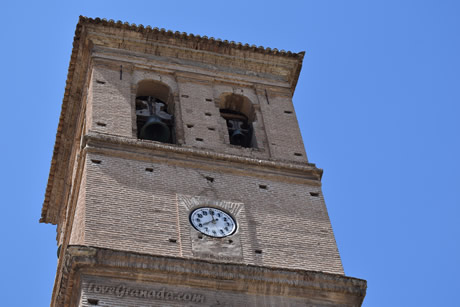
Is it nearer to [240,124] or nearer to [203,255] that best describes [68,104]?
[240,124]

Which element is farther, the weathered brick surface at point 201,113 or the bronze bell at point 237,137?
the bronze bell at point 237,137

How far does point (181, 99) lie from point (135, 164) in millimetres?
3137

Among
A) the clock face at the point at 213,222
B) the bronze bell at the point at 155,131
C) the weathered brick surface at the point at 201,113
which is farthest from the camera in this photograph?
the bronze bell at the point at 155,131

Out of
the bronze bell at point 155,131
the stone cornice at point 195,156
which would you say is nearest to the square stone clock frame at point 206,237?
the stone cornice at point 195,156

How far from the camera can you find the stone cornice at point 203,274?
16.5 meters

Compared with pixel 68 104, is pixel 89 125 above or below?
below

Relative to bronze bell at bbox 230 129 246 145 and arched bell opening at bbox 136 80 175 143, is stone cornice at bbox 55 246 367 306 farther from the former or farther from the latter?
bronze bell at bbox 230 129 246 145

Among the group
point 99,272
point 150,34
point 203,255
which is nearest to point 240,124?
point 150,34

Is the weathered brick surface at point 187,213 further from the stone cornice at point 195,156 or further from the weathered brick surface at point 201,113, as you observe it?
the weathered brick surface at point 201,113

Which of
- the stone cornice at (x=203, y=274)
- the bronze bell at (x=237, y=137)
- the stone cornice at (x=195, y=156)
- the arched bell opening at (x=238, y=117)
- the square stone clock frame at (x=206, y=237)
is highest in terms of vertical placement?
the arched bell opening at (x=238, y=117)

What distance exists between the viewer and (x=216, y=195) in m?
19.2

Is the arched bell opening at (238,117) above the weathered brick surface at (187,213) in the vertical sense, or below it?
above

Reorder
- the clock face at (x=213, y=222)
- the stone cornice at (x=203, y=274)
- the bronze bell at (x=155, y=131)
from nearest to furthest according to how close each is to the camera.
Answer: the stone cornice at (x=203, y=274), the clock face at (x=213, y=222), the bronze bell at (x=155, y=131)

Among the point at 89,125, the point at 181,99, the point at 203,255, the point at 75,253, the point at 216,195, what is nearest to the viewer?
the point at 75,253
